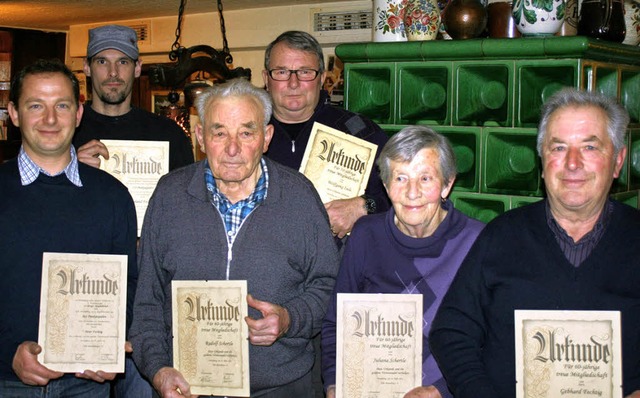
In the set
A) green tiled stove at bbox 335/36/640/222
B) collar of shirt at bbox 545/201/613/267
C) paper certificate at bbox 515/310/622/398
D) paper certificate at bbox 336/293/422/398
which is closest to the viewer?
paper certificate at bbox 515/310/622/398

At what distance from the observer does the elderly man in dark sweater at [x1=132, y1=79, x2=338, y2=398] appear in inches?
79.8

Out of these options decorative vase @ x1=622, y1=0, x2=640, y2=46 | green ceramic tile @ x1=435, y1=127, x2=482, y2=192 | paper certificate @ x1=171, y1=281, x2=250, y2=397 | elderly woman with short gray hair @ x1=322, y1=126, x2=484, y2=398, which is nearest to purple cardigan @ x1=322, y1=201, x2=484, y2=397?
elderly woman with short gray hair @ x1=322, y1=126, x2=484, y2=398

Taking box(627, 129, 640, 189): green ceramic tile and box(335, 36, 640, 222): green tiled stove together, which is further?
box(627, 129, 640, 189): green ceramic tile

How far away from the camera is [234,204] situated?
2.11 meters

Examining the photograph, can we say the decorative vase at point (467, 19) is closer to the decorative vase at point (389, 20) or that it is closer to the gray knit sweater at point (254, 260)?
the decorative vase at point (389, 20)

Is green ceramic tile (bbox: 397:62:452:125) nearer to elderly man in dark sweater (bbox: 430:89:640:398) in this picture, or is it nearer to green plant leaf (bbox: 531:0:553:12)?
green plant leaf (bbox: 531:0:553:12)

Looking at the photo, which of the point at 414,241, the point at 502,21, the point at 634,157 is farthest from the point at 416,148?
the point at 634,157

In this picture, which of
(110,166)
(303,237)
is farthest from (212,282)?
(110,166)

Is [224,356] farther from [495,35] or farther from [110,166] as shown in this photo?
[495,35]

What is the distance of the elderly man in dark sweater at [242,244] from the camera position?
2.03m

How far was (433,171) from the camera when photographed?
2006 millimetres

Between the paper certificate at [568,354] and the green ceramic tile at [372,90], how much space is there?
1.44 meters

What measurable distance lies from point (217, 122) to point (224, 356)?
652mm

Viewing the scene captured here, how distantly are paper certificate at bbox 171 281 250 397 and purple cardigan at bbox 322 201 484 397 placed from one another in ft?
0.81
